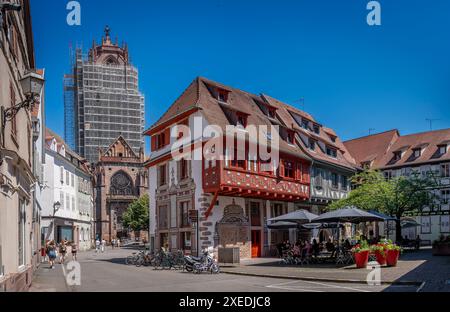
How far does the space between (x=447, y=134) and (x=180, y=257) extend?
4053cm

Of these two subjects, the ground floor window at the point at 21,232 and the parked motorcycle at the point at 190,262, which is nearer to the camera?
the ground floor window at the point at 21,232

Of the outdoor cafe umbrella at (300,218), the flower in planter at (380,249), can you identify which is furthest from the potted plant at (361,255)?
the outdoor cafe umbrella at (300,218)

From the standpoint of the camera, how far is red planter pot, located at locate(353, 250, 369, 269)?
71.0 feet

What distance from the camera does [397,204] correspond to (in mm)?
37969

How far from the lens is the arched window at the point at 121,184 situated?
89.1 meters

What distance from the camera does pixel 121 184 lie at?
89.9m

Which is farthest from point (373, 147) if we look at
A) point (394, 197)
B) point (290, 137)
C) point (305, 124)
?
point (290, 137)

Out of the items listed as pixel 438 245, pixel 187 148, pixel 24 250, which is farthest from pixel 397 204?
pixel 24 250

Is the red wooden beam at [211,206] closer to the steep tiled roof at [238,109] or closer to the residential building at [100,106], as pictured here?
the steep tiled roof at [238,109]

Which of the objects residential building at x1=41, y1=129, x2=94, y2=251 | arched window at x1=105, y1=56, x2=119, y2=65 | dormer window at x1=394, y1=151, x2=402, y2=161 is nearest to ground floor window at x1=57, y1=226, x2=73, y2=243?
residential building at x1=41, y1=129, x2=94, y2=251

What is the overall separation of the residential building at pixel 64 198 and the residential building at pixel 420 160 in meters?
30.2

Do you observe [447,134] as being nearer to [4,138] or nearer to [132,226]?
[132,226]

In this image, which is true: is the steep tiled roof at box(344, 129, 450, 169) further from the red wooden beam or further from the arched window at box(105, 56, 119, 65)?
the arched window at box(105, 56, 119, 65)
